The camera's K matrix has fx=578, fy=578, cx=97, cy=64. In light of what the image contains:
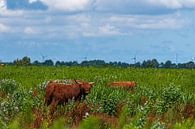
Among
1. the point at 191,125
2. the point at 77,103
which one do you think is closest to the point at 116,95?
the point at 77,103

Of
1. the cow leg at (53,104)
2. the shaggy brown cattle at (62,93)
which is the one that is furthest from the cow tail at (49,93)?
the cow leg at (53,104)

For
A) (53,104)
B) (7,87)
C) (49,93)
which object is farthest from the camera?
(7,87)

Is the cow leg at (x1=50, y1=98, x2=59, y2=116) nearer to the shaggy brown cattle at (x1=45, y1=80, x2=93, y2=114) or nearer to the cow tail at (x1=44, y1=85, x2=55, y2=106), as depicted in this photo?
the shaggy brown cattle at (x1=45, y1=80, x2=93, y2=114)

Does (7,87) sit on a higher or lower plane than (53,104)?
higher

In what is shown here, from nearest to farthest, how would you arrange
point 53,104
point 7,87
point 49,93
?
point 53,104
point 49,93
point 7,87

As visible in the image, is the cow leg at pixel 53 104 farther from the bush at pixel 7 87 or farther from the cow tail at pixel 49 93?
the bush at pixel 7 87

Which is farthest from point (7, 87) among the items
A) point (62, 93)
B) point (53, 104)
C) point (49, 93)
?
point (53, 104)

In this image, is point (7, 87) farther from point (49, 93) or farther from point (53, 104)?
point (53, 104)

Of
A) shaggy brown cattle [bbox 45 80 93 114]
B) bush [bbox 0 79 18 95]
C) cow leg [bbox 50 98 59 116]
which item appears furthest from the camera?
bush [bbox 0 79 18 95]

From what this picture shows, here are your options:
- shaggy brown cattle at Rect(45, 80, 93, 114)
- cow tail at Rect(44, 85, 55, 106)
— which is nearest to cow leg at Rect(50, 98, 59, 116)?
shaggy brown cattle at Rect(45, 80, 93, 114)

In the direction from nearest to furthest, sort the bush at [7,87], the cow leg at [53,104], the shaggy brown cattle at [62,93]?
the cow leg at [53,104] → the shaggy brown cattle at [62,93] → the bush at [7,87]

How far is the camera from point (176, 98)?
16.9 metres

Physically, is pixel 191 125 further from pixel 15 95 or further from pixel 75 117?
pixel 15 95

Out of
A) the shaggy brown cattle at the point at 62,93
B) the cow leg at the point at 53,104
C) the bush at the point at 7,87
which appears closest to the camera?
the cow leg at the point at 53,104
